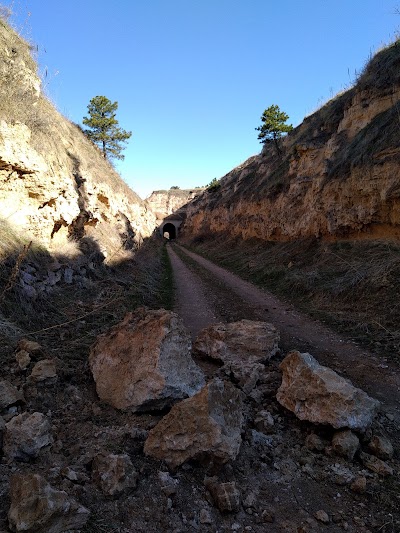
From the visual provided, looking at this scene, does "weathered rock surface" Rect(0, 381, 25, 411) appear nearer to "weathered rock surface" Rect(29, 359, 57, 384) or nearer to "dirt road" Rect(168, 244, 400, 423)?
"weathered rock surface" Rect(29, 359, 57, 384)

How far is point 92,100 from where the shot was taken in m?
26.1

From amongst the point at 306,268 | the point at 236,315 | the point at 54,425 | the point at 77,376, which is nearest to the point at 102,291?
the point at 236,315

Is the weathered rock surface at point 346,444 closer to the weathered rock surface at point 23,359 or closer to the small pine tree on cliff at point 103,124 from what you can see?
the weathered rock surface at point 23,359

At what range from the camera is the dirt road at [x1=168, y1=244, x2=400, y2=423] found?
547 cm

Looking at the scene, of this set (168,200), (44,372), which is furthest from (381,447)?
(168,200)

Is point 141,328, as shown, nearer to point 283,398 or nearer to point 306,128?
point 283,398

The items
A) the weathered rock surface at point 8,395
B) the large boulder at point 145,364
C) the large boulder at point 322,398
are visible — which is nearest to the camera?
the weathered rock surface at point 8,395

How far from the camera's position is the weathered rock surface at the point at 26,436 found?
285cm

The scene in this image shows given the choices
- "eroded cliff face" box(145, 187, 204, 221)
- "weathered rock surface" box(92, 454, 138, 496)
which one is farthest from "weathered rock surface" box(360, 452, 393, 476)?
"eroded cliff face" box(145, 187, 204, 221)

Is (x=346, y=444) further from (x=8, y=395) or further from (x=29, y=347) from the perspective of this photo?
(x=29, y=347)

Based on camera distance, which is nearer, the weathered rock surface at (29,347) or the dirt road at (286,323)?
the weathered rock surface at (29,347)

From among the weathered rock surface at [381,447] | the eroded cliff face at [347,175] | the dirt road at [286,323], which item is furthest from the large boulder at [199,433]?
the eroded cliff face at [347,175]

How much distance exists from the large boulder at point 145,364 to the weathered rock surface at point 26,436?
109 centimetres

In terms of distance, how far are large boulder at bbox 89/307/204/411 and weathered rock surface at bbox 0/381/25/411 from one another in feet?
3.43
